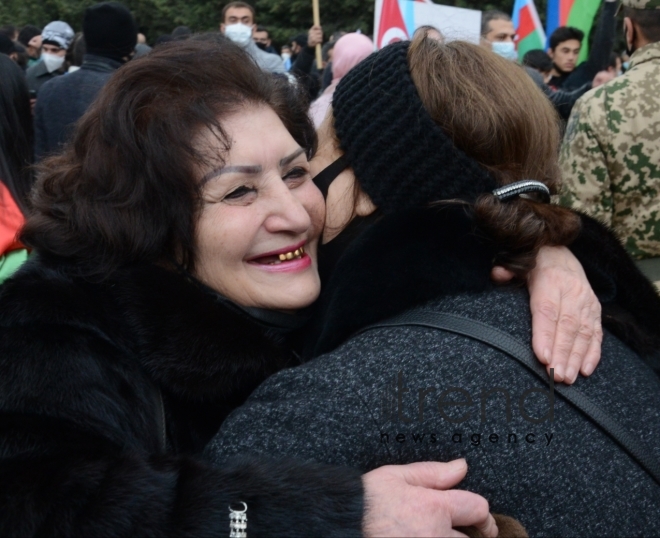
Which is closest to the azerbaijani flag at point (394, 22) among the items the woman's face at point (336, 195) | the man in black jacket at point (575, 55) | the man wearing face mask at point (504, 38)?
the man wearing face mask at point (504, 38)

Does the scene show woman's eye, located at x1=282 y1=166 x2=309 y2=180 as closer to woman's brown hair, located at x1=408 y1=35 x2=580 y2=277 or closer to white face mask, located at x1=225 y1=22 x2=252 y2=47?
woman's brown hair, located at x1=408 y1=35 x2=580 y2=277

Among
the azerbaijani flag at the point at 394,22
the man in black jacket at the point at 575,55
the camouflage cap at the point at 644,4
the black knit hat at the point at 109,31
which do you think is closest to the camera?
the camouflage cap at the point at 644,4

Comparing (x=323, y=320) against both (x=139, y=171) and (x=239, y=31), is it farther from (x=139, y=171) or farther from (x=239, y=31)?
(x=239, y=31)

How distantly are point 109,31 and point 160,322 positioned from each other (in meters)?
3.81

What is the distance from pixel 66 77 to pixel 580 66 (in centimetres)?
511

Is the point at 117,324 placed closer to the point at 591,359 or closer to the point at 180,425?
the point at 180,425

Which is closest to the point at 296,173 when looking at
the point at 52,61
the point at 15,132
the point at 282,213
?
the point at 282,213

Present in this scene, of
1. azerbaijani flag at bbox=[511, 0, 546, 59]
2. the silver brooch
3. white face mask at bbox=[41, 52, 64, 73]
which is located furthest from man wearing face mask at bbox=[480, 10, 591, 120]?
→ the silver brooch

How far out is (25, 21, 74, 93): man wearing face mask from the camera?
334 inches

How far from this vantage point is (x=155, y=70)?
7.22 ft

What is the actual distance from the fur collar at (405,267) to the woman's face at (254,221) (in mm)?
258

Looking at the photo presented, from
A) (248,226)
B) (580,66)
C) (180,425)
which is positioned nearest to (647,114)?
(248,226)

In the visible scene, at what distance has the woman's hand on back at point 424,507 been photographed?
1.67 metres

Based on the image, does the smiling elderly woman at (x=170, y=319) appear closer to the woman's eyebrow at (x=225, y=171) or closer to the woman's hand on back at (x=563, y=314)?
the woman's eyebrow at (x=225, y=171)
